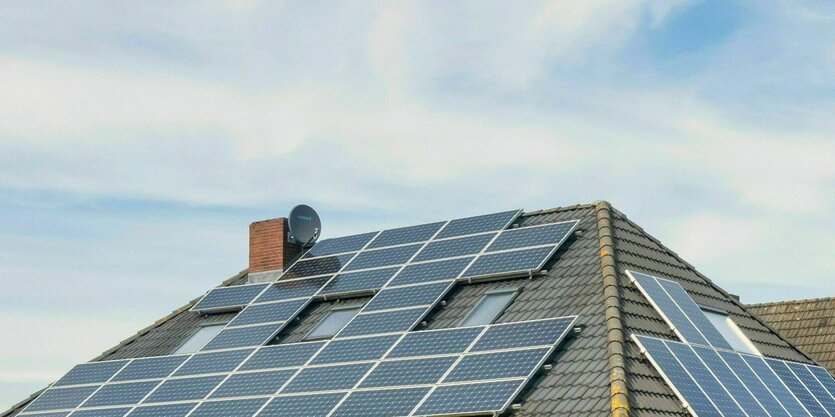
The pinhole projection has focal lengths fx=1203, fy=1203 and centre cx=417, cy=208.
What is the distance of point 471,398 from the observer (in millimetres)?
19984

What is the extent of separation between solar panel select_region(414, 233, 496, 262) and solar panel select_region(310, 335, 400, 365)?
11.1ft

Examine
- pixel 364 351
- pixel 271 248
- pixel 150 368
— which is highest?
pixel 271 248

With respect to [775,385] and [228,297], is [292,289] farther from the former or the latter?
[775,385]

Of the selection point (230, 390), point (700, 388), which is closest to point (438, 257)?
point (230, 390)

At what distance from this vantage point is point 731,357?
22.4 metres

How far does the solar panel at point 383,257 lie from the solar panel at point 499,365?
5842 mm

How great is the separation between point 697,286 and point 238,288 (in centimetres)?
1079

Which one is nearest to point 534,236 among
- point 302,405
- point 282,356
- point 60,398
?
point 282,356

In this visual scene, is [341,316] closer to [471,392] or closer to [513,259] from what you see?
[513,259]

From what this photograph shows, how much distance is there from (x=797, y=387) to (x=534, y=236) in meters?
6.05

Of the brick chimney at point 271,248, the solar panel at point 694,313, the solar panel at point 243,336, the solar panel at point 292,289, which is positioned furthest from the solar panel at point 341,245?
the solar panel at point 694,313

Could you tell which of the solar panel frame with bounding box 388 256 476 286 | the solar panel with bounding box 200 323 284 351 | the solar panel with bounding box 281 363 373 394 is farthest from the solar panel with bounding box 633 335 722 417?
the solar panel with bounding box 200 323 284 351

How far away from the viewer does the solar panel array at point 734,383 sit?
20062 millimetres

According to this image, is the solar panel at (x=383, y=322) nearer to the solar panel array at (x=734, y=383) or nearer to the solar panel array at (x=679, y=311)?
the solar panel array at (x=679, y=311)
